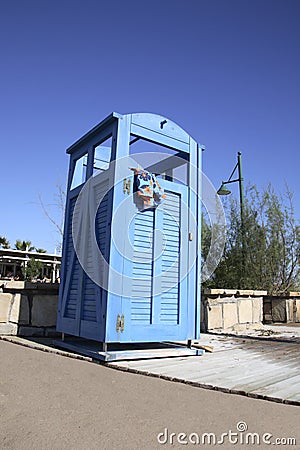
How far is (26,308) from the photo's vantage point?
5.78m

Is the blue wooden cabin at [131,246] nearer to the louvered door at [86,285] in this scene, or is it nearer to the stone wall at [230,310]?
the louvered door at [86,285]

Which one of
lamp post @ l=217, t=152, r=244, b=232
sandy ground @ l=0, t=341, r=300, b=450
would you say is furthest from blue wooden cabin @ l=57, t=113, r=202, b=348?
lamp post @ l=217, t=152, r=244, b=232

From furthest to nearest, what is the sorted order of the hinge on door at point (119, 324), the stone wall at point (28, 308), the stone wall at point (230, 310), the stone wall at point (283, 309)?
the stone wall at point (283, 309) → the stone wall at point (230, 310) → the stone wall at point (28, 308) → the hinge on door at point (119, 324)

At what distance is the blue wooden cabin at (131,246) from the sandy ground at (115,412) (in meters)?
1.12

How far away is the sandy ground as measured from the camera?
1.86 metres

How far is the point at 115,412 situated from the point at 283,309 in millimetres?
7791

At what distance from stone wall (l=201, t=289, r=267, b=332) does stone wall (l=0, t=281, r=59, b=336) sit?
274cm

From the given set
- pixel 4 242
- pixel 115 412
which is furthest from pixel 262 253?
pixel 4 242

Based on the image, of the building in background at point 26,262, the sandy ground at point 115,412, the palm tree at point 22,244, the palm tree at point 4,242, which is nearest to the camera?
the sandy ground at point 115,412

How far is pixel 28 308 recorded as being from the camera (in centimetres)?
579

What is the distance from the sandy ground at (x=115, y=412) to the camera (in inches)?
73.4

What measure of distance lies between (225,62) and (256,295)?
4.93 m

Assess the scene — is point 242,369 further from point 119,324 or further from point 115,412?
point 115,412

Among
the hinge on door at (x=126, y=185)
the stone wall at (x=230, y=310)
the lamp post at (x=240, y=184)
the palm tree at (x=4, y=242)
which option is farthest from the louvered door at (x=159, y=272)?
the palm tree at (x=4, y=242)
